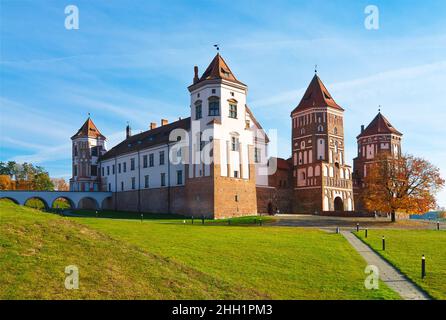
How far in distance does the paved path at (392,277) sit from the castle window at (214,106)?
23727 millimetres

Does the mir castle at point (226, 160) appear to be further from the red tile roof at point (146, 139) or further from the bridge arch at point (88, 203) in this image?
the bridge arch at point (88, 203)

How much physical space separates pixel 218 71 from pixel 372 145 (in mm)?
36652

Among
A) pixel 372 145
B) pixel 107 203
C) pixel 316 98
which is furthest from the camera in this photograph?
pixel 372 145

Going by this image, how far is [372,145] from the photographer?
69250mm

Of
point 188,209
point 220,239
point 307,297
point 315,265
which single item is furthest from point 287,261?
point 188,209

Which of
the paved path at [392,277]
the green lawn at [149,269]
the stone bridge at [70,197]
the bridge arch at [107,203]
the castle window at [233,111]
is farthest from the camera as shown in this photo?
the bridge arch at [107,203]

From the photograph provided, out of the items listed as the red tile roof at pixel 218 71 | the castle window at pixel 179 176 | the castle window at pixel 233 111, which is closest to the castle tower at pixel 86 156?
the castle window at pixel 179 176

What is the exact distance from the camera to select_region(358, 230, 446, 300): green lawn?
44.7 ft

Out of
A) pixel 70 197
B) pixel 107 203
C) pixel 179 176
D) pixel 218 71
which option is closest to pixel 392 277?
pixel 218 71

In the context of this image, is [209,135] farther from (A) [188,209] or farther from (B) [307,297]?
(B) [307,297]

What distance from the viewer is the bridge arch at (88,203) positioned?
6107cm

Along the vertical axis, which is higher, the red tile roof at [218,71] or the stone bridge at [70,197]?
the red tile roof at [218,71]

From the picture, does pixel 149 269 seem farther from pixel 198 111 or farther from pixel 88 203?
pixel 88 203

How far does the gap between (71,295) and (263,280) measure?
20.2 ft
